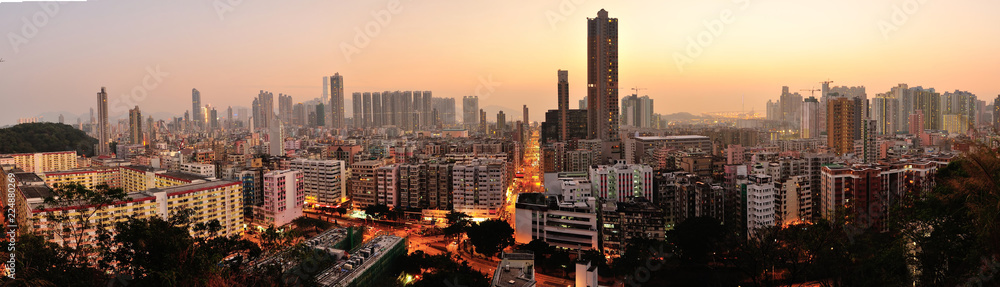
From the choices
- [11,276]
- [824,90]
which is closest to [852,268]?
[11,276]

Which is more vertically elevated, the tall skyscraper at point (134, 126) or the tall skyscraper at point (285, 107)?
the tall skyscraper at point (285, 107)

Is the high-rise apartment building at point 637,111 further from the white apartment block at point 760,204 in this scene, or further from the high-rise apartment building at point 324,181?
the white apartment block at point 760,204

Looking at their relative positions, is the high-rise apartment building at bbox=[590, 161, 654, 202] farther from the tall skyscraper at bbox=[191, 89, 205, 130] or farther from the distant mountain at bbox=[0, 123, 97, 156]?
the tall skyscraper at bbox=[191, 89, 205, 130]

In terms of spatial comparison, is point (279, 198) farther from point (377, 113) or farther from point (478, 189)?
point (377, 113)

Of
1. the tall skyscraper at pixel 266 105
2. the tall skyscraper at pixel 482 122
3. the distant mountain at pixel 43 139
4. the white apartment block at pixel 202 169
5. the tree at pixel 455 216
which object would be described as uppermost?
the tall skyscraper at pixel 266 105

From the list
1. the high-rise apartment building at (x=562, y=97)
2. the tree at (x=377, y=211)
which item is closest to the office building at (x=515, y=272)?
the tree at (x=377, y=211)

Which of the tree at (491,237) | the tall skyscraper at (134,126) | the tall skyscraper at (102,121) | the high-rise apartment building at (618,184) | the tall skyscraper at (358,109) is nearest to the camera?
the tree at (491,237)

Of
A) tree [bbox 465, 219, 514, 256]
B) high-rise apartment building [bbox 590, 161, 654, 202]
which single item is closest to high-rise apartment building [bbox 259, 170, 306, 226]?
tree [bbox 465, 219, 514, 256]

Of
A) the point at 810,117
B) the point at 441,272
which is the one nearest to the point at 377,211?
the point at 441,272
